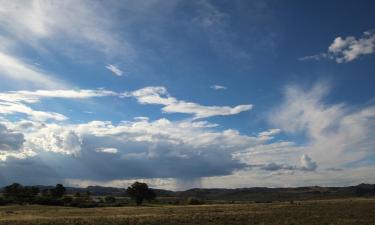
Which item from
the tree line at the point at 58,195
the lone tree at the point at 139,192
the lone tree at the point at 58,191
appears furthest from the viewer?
the lone tree at the point at 58,191

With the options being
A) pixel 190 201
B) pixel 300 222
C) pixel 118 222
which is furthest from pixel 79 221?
pixel 190 201

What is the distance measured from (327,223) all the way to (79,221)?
28.2m

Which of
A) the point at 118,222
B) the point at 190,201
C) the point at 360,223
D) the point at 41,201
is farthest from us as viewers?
the point at 190,201

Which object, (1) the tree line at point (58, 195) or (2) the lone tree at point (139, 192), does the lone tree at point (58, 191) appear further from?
(2) the lone tree at point (139, 192)

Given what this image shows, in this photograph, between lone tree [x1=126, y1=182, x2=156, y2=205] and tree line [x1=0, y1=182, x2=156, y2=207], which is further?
lone tree [x1=126, y1=182, x2=156, y2=205]

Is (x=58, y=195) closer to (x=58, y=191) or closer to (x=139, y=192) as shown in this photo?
(x=58, y=191)

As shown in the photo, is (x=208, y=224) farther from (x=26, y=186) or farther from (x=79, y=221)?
(x=26, y=186)

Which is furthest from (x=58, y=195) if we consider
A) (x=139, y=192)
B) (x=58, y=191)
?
(x=139, y=192)

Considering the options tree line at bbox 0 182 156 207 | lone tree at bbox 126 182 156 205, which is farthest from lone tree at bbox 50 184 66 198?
lone tree at bbox 126 182 156 205

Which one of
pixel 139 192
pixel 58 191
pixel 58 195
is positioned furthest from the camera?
pixel 58 191

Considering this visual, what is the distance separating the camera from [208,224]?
50344mm

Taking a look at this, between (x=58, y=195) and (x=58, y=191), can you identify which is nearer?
(x=58, y=195)

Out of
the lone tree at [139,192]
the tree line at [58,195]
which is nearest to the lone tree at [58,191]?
the tree line at [58,195]

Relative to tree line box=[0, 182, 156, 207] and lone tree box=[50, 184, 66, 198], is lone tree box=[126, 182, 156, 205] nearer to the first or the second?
tree line box=[0, 182, 156, 207]
